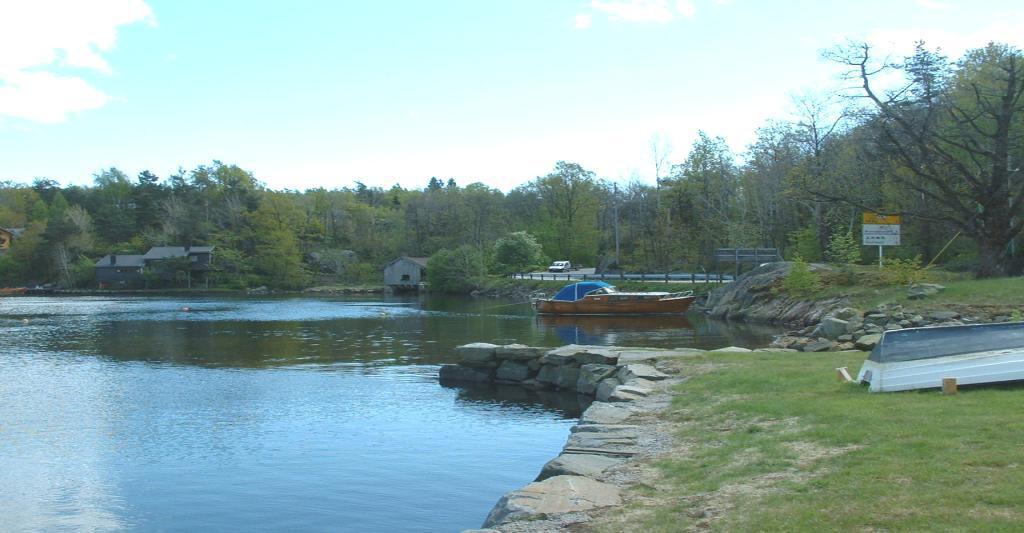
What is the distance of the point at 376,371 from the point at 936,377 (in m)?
17.0

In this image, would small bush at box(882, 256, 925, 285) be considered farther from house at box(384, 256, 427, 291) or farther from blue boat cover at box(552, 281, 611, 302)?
house at box(384, 256, 427, 291)

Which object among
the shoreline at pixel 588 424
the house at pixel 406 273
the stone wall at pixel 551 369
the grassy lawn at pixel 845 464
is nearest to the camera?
the grassy lawn at pixel 845 464

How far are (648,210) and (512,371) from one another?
64.8 meters

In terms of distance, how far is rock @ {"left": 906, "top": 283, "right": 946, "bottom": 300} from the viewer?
2791 centimetres

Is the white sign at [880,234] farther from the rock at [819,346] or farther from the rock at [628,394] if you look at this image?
the rock at [628,394]

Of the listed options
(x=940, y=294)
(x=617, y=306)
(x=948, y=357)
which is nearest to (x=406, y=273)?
(x=617, y=306)

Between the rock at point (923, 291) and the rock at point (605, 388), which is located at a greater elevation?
the rock at point (923, 291)

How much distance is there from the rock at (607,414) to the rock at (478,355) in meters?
9.03

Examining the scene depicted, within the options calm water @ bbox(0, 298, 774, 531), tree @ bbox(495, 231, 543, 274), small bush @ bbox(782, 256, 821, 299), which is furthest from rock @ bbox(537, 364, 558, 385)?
tree @ bbox(495, 231, 543, 274)

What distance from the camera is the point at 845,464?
749cm

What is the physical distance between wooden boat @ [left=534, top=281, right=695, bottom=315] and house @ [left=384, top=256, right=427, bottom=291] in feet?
141

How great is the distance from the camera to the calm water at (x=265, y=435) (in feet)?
35.3

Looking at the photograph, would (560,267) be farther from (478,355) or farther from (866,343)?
(866,343)

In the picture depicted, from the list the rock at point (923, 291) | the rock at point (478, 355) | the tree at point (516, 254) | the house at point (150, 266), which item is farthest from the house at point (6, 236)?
the rock at point (923, 291)
